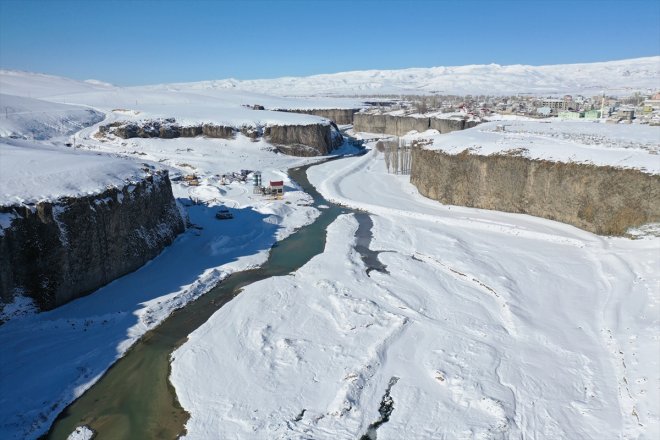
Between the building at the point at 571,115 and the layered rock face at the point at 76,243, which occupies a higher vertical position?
the building at the point at 571,115

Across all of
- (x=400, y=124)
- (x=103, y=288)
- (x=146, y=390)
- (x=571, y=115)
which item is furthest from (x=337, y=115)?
(x=146, y=390)

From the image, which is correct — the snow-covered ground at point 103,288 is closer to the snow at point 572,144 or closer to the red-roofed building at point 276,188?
the red-roofed building at point 276,188

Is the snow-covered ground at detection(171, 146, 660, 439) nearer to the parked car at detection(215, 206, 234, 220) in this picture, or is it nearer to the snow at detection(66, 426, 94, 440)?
the snow at detection(66, 426, 94, 440)

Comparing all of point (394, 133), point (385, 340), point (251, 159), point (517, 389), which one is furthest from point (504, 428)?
point (394, 133)

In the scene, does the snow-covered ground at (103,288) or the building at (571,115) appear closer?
the snow-covered ground at (103,288)

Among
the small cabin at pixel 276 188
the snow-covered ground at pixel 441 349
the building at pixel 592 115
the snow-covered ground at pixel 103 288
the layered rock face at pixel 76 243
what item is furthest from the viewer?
the building at pixel 592 115

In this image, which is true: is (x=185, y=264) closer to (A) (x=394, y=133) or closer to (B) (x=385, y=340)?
(B) (x=385, y=340)

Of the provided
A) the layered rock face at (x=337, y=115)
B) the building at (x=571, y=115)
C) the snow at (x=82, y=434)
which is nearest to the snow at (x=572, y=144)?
the building at (x=571, y=115)
